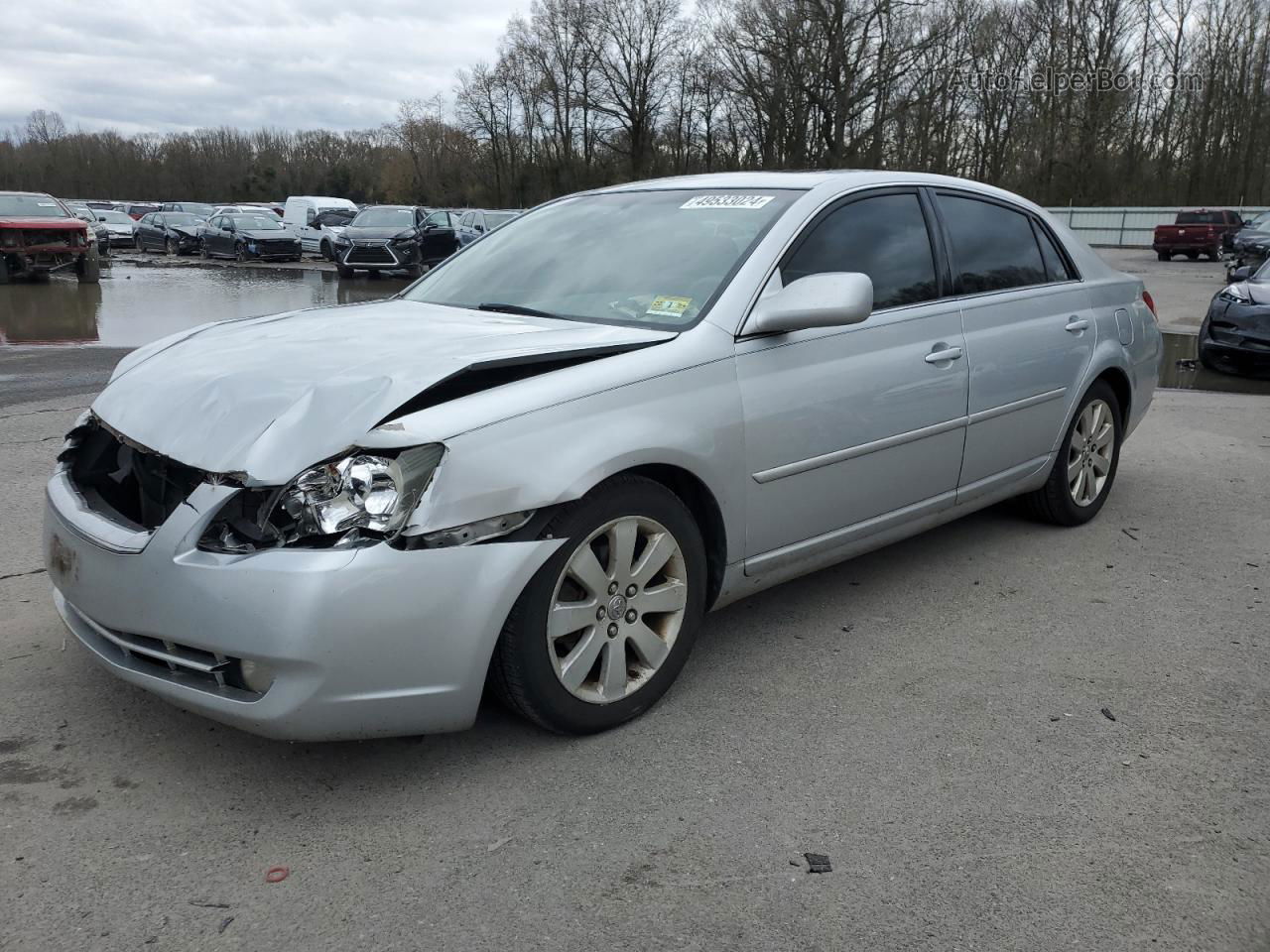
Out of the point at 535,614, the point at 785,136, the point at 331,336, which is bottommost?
the point at 535,614

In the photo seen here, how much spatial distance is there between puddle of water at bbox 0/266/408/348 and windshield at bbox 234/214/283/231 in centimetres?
413

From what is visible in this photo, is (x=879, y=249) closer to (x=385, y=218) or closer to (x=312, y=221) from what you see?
(x=385, y=218)

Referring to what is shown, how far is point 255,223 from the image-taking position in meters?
31.1

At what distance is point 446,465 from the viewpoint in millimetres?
2613

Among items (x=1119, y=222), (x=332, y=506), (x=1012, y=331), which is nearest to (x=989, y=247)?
(x=1012, y=331)

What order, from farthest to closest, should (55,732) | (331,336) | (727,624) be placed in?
(727,624) → (331,336) → (55,732)

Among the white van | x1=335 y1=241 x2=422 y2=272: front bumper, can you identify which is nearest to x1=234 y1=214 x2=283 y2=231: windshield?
the white van

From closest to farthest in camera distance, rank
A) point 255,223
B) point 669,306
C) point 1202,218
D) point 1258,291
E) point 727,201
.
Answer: point 669,306
point 727,201
point 1258,291
point 255,223
point 1202,218

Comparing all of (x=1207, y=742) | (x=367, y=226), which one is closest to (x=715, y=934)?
(x=1207, y=742)

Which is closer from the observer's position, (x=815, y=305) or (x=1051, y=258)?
(x=815, y=305)

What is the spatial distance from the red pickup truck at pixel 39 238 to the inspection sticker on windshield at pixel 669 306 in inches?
788

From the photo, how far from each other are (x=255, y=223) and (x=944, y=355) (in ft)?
100

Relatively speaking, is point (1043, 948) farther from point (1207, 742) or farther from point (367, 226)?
point (367, 226)

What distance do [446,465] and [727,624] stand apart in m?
1.72
